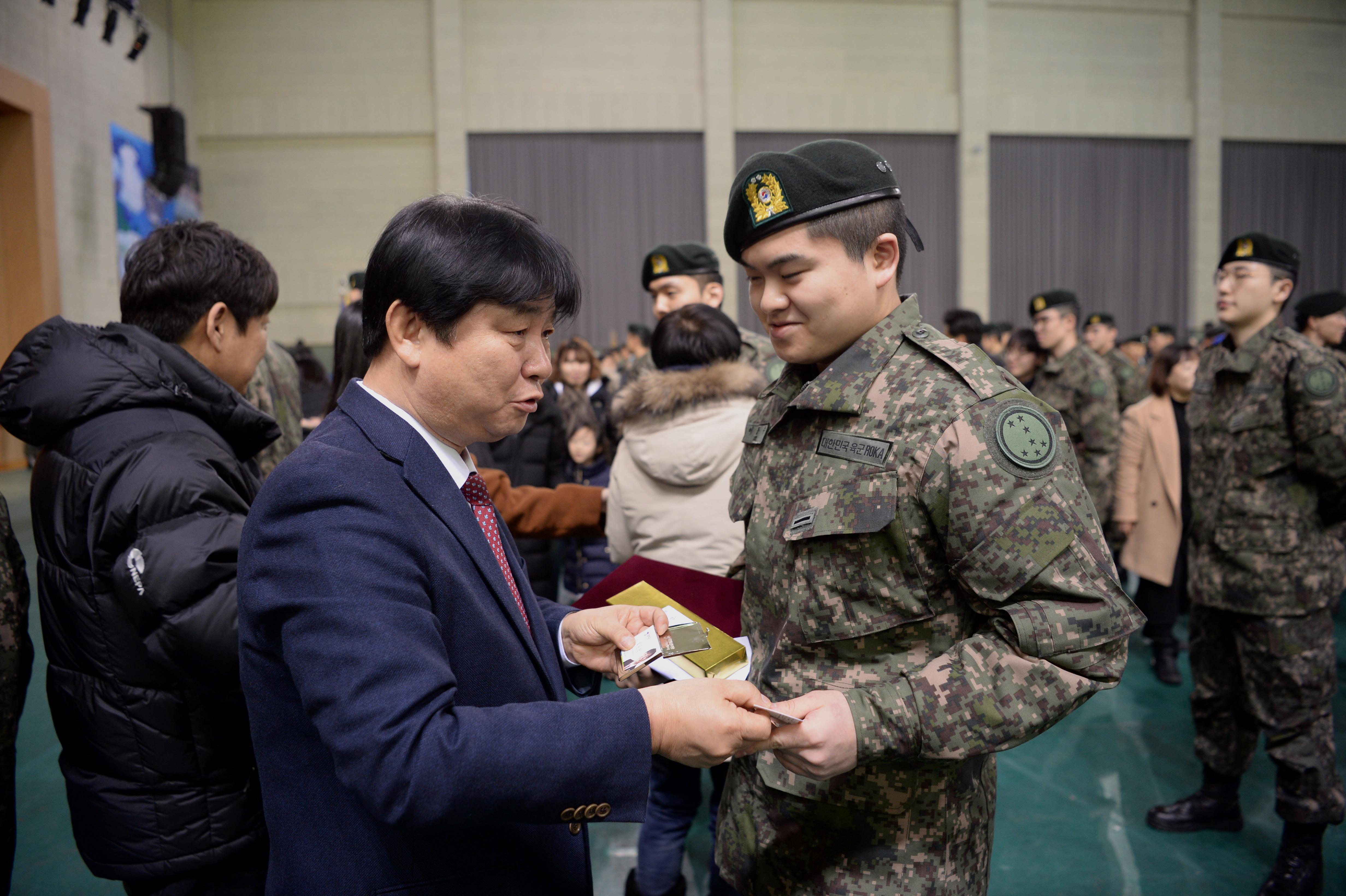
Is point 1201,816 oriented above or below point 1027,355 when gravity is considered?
below

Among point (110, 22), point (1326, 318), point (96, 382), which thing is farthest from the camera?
point (110, 22)

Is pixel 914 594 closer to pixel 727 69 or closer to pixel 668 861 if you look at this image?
pixel 668 861

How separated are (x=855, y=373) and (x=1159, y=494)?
3704mm

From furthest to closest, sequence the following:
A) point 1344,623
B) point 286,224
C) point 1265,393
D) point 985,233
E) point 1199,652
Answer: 1. point 985,233
2. point 286,224
3. point 1344,623
4. point 1199,652
5. point 1265,393

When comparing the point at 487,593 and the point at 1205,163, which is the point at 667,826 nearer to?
the point at 487,593

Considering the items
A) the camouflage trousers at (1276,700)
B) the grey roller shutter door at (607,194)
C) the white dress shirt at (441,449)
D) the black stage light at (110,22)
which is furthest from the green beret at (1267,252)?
the grey roller shutter door at (607,194)

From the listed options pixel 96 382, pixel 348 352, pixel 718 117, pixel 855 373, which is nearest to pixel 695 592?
pixel 855 373

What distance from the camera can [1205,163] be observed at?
44.7 feet

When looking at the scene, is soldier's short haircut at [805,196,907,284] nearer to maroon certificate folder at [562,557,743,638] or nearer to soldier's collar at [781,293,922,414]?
→ soldier's collar at [781,293,922,414]

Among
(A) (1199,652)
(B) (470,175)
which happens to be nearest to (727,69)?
(B) (470,175)

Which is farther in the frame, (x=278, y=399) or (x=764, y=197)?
(x=278, y=399)

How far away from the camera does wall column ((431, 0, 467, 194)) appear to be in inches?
480

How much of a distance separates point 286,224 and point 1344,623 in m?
12.8

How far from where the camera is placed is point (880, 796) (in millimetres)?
1234
